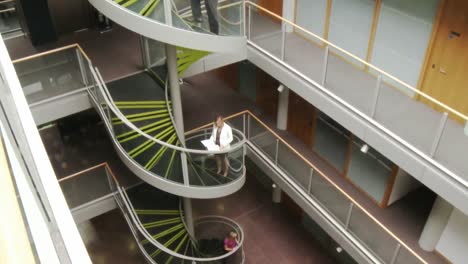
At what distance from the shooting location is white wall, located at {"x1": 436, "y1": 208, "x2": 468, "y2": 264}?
7617mm

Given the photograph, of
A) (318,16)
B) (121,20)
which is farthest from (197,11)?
(318,16)

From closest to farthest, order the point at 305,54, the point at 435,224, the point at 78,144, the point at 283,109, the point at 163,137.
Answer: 1. the point at 435,224
2. the point at 163,137
3. the point at 305,54
4. the point at 283,109
5. the point at 78,144

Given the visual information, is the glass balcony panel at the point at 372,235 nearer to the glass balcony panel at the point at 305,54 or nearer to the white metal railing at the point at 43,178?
the glass balcony panel at the point at 305,54

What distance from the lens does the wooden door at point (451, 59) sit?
6961 millimetres

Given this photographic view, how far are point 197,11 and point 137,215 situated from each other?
15.8 ft

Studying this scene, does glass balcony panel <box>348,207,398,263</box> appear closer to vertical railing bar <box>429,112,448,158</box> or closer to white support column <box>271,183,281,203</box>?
vertical railing bar <box>429,112,448,158</box>

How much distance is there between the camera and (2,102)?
158 centimetres

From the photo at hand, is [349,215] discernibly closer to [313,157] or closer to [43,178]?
[313,157]

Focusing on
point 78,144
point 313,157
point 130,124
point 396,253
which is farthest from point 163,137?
point 396,253

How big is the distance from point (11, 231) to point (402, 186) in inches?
371

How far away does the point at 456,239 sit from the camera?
7.81m

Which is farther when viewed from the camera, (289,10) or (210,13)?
(289,10)

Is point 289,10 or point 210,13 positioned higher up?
point 210,13

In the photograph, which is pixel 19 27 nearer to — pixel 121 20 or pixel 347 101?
pixel 121 20
